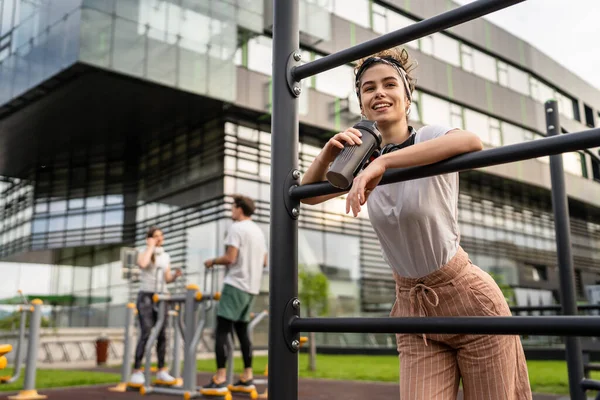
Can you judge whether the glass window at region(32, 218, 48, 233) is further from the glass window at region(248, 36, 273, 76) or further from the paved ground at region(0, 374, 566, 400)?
the paved ground at region(0, 374, 566, 400)

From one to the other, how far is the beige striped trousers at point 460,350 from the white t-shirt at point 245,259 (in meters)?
3.63

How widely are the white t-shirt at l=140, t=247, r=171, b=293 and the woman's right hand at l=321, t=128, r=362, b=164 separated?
5.37 metres

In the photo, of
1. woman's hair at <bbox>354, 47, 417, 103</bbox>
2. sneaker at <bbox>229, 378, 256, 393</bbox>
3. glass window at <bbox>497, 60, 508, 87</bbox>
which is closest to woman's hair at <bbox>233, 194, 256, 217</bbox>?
sneaker at <bbox>229, 378, 256, 393</bbox>

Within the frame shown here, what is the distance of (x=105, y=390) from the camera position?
663 centimetres

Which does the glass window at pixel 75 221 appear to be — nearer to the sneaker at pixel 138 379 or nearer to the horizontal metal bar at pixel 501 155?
the sneaker at pixel 138 379

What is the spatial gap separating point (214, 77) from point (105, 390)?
28.8 ft

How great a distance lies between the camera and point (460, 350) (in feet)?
5.12

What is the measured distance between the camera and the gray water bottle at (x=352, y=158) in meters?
1.15

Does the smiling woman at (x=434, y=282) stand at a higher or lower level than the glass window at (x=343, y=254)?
lower

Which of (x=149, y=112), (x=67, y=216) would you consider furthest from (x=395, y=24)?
(x=67, y=216)

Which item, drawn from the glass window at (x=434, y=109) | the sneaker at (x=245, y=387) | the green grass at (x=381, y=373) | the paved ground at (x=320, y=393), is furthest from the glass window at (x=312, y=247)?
the sneaker at (x=245, y=387)

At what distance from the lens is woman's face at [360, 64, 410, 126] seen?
161 centimetres

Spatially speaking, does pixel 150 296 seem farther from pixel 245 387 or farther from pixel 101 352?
pixel 101 352

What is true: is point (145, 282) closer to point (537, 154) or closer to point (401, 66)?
point (401, 66)
